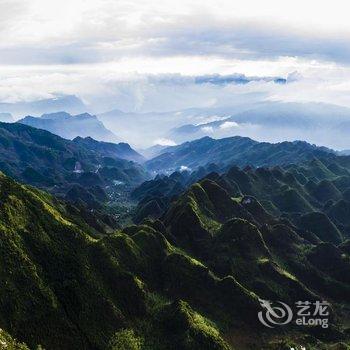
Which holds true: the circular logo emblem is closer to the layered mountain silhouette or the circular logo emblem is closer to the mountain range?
the mountain range

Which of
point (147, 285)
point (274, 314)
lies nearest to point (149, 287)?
point (147, 285)

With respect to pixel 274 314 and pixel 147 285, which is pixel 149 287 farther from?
pixel 274 314

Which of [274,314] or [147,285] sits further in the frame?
[274,314]

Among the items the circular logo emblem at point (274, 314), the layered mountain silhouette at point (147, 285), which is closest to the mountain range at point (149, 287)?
the layered mountain silhouette at point (147, 285)

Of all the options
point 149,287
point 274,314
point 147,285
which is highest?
point 147,285

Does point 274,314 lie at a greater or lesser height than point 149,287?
lesser

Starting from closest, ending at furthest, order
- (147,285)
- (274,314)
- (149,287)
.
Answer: (147,285), (149,287), (274,314)

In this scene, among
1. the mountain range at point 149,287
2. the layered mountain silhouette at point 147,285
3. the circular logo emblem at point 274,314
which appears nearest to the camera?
the mountain range at point 149,287

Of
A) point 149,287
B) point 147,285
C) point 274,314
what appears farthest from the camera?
point 274,314

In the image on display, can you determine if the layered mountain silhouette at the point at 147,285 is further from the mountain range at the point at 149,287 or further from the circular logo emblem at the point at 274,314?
the circular logo emblem at the point at 274,314

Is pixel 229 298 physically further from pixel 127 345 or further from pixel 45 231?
pixel 45 231

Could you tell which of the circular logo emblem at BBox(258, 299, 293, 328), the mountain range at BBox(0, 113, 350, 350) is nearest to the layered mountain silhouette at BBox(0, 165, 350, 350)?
the mountain range at BBox(0, 113, 350, 350)
